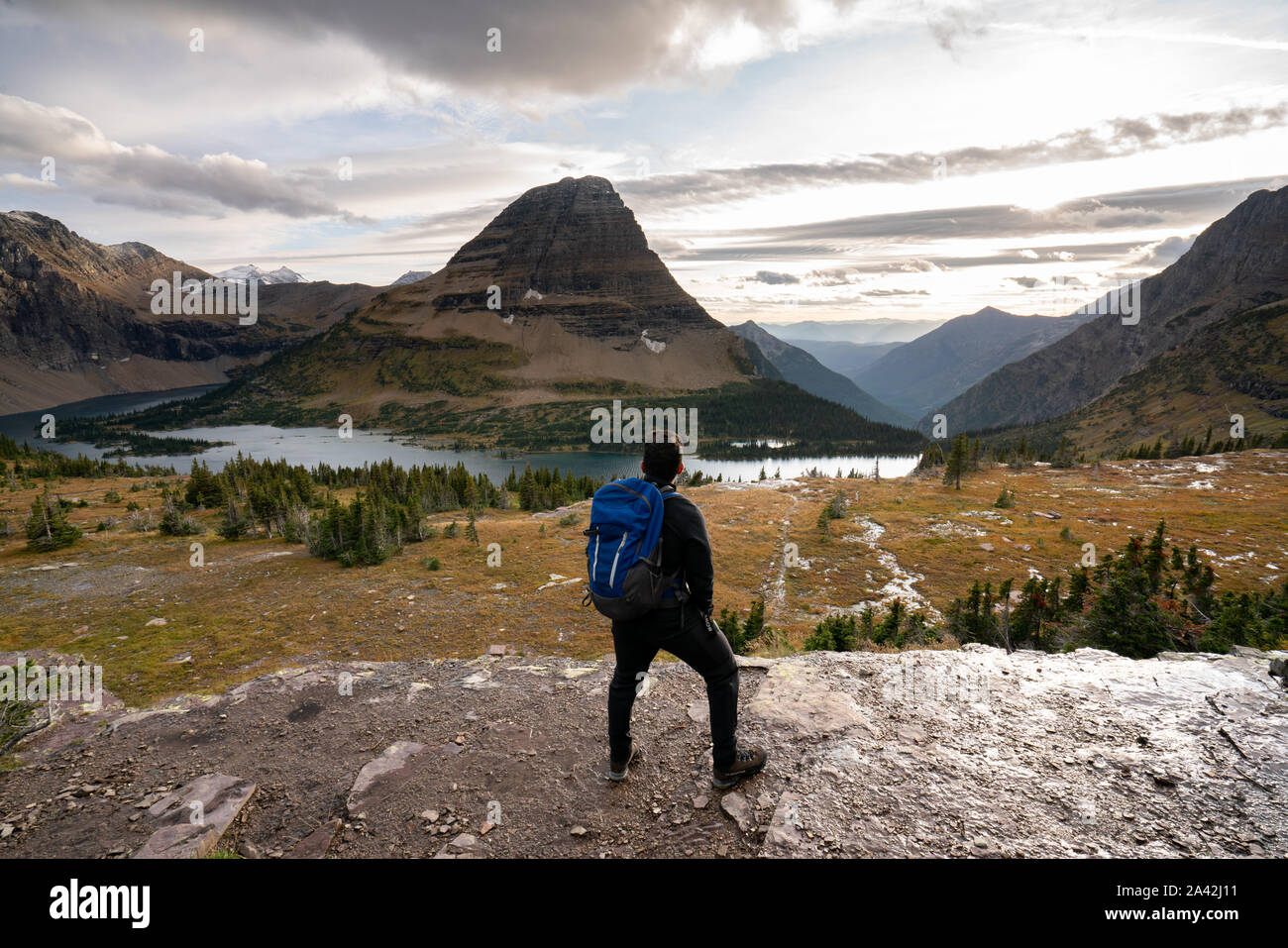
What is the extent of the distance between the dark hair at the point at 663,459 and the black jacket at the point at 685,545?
336mm

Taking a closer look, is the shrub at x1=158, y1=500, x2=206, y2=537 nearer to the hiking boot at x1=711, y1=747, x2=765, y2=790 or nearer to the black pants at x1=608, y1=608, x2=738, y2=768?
the black pants at x1=608, y1=608, x2=738, y2=768

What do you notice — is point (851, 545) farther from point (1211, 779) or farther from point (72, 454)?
point (72, 454)

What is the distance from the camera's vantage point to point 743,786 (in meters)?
5.37

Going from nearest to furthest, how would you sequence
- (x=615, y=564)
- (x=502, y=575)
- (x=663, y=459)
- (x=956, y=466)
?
(x=615, y=564) < (x=663, y=459) < (x=502, y=575) < (x=956, y=466)

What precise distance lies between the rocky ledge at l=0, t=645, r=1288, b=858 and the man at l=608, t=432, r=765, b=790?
1.05 feet

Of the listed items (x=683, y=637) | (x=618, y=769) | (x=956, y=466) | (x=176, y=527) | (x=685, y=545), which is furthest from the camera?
(x=956, y=466)

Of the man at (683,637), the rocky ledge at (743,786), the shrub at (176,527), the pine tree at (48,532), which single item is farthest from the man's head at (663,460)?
the pine tree at (48,532)

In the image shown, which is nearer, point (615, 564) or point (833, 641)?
point (615, 564)

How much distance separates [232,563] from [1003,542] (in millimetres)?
47212

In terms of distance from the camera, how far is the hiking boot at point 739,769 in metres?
5.37

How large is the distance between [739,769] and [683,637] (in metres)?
1.63

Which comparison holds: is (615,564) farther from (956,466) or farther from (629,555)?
(956,466)

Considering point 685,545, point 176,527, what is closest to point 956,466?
point 685,545
